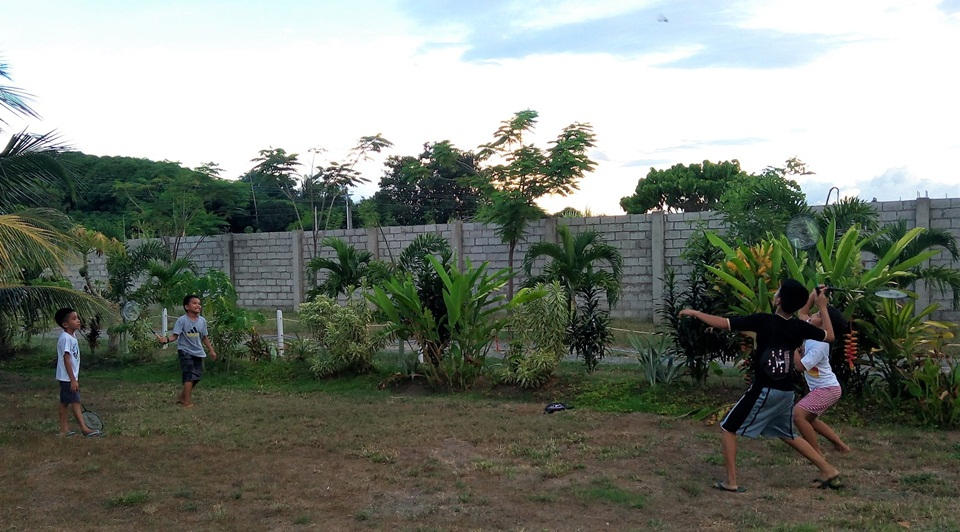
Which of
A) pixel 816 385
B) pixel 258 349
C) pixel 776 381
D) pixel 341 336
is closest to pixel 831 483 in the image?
pixel 776 381

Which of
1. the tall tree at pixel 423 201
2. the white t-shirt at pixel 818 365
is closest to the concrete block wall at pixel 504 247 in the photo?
the white t-shirt at pixel 818 365

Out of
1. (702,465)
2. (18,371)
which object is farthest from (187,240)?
(702,465)

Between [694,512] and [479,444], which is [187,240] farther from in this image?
[694,512]

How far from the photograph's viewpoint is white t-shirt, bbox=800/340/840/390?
705 centimetres

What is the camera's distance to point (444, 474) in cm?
699

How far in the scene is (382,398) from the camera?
34.9ft

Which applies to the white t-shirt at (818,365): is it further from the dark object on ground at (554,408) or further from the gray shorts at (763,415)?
the dark object on ground at (554,408)

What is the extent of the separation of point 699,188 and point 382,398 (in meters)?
32.7

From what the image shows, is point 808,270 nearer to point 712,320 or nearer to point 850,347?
point 850,347

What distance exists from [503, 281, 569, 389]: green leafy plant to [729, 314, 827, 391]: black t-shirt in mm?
4234

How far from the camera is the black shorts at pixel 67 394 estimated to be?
8.80m

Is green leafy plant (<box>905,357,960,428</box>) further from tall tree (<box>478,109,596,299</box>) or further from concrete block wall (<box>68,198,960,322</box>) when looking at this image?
tall tree (<box>478,109,596,299</box>)

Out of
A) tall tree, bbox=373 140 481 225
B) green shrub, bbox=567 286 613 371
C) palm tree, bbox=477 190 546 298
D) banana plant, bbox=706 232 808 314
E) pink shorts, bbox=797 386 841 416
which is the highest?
tall tree, bbox=373 140 481 225

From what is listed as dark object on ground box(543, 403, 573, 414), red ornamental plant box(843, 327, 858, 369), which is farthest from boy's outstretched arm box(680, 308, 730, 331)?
dark object on ground box(543, 403, 573, 414)
